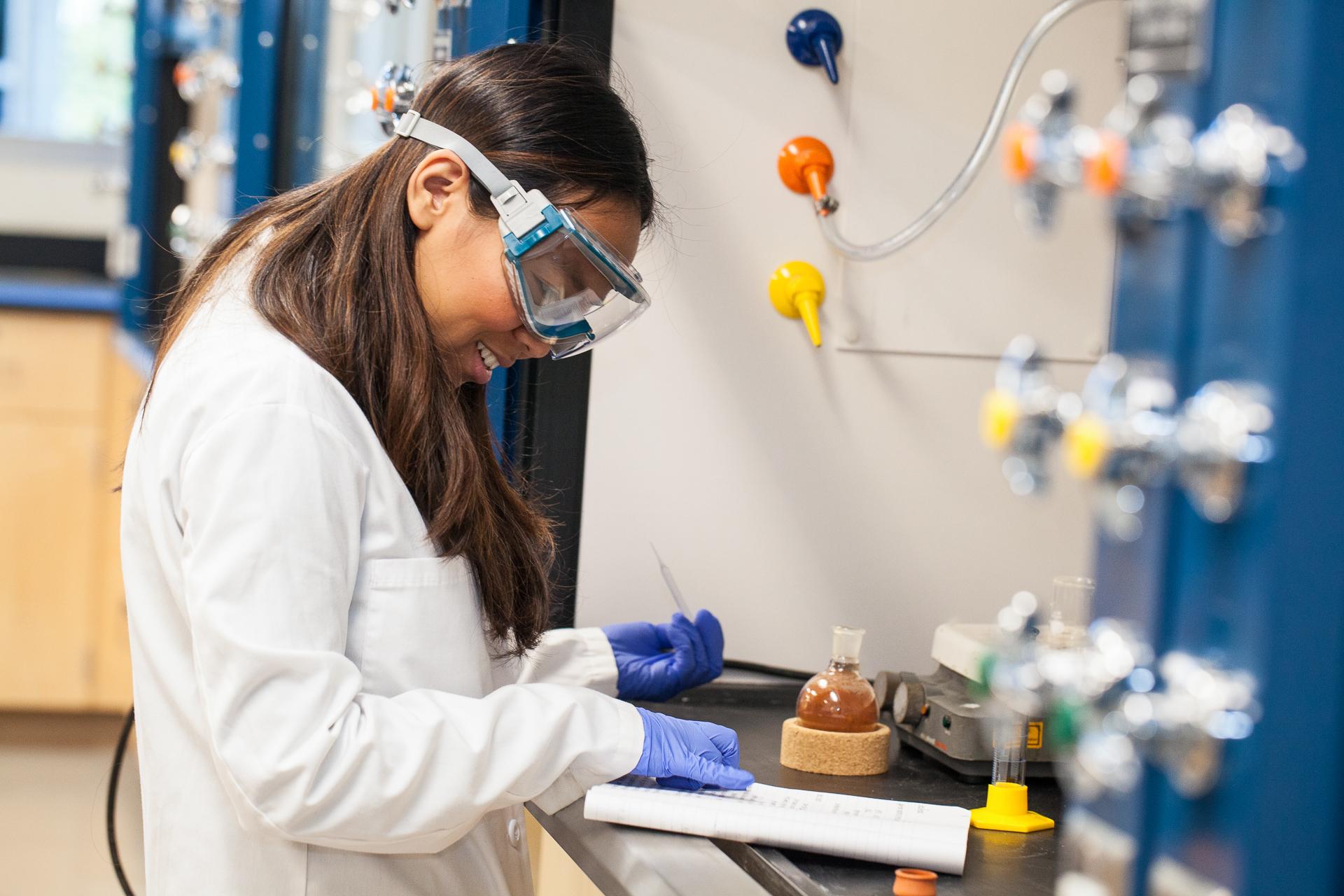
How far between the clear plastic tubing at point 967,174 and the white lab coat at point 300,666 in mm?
749

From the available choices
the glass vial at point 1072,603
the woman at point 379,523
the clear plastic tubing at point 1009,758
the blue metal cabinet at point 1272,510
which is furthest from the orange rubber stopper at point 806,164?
the blue metal cabinet at point 1272,510

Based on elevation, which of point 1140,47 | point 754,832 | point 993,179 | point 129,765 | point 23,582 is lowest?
point 129,765

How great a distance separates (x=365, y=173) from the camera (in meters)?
1.19

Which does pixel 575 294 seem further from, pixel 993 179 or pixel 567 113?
pixel 993 179

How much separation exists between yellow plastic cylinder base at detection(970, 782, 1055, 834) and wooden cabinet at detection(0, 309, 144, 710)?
10.7ft

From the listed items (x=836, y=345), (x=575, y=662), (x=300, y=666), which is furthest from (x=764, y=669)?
(x=300, y=666)

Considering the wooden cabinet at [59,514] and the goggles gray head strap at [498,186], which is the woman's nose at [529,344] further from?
the wooden cabinet at [59,514]

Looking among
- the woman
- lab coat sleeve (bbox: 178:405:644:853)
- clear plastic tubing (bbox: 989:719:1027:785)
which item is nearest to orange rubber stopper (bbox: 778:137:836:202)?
the woman

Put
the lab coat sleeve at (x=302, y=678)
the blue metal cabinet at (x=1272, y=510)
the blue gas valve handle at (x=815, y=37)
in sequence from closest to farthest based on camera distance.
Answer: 1. the blue metal cabinet at (x=1272, y=510)
2. the lab coat sleeve at (x=302, y=678)
3. the blue gas valve handle at (x=815, y=37)

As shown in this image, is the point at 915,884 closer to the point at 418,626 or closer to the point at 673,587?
the point at 418,626

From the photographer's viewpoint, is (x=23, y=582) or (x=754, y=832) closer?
(x=754, y=832)

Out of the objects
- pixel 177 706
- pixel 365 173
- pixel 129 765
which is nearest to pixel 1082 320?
pixel 365 173

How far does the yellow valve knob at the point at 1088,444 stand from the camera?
19.3 inches

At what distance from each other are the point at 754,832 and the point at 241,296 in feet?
2.03
